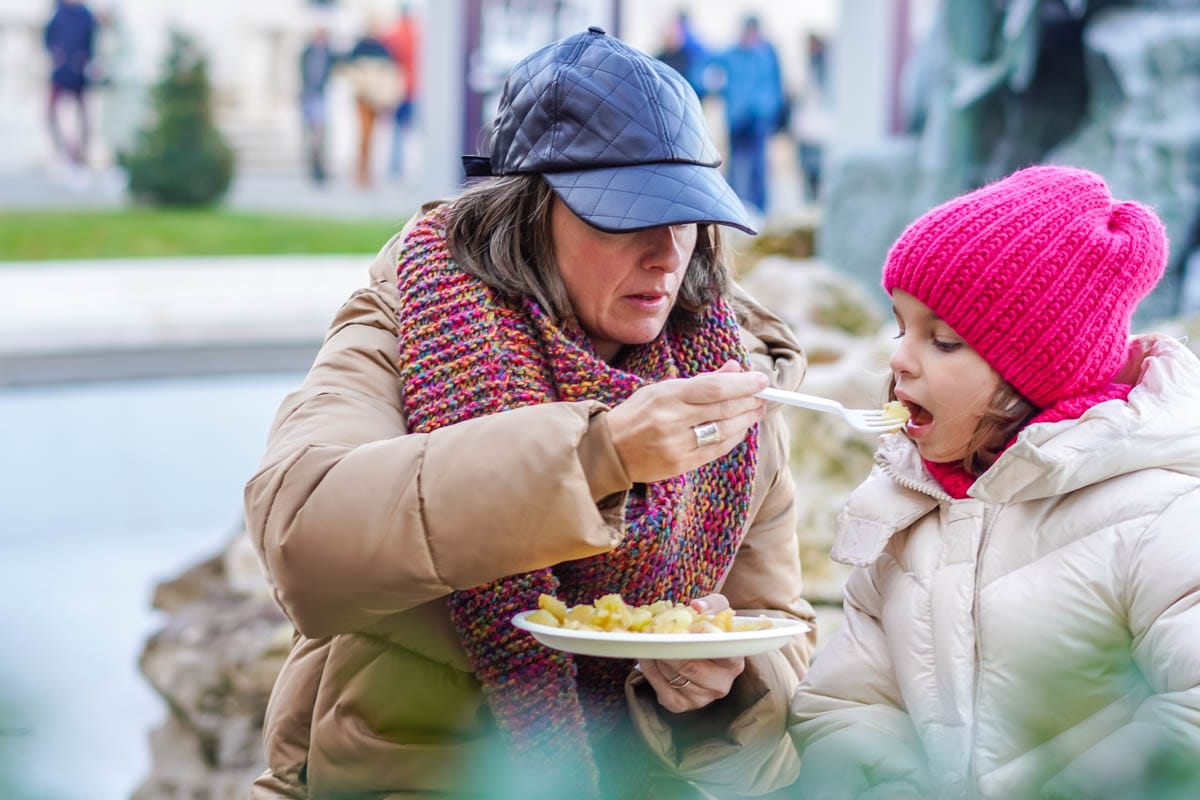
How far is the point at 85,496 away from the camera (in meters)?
6.64

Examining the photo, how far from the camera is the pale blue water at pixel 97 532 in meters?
0.62

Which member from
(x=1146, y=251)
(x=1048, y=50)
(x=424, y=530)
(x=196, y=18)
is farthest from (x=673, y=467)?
(x=196, y=18)

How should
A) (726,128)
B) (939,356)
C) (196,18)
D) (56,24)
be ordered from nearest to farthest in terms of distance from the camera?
(939,356)
(726,128)
(56,24)
(196,18)

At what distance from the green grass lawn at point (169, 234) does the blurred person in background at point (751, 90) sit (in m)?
3.16

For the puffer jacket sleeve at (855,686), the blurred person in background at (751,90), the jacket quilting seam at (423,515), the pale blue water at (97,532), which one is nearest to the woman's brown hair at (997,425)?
the puffer jacket sleeve at (855,686)

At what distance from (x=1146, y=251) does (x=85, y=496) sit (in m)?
5.86

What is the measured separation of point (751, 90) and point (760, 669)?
10539 mm

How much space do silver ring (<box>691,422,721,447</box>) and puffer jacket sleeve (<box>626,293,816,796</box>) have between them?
0.39 meters

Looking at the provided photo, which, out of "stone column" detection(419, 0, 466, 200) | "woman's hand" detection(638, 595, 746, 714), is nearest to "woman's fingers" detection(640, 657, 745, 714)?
"woman's hand" detection(638, 595, 746, 714)

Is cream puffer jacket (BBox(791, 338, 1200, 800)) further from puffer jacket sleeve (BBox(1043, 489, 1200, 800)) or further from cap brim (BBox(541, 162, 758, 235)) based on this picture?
cap brim (BBox(541, 162, 758, 235))

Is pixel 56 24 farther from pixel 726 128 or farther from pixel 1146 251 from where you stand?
pixel 1146 251

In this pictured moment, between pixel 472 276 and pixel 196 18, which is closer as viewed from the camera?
pixel 472 276

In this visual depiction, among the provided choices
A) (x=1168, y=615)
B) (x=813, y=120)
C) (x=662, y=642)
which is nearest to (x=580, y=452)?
(x=662, y=642)

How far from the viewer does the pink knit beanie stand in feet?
5.15
